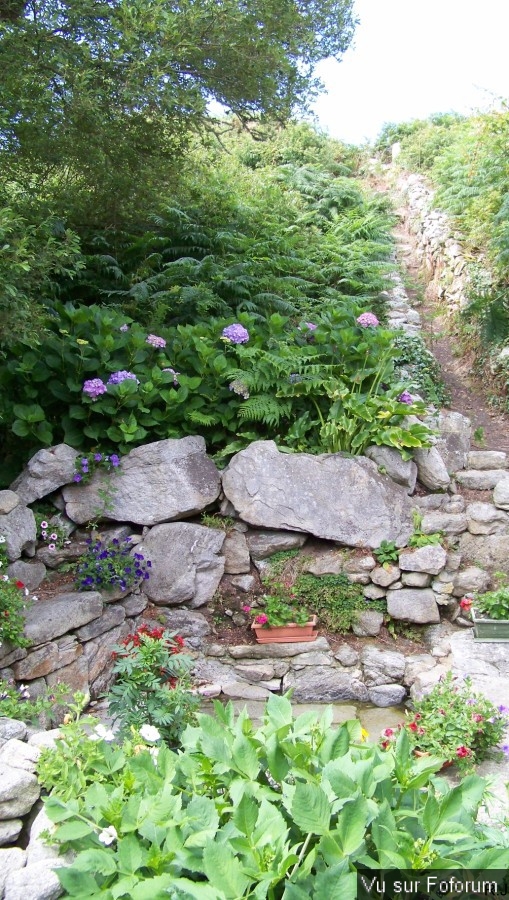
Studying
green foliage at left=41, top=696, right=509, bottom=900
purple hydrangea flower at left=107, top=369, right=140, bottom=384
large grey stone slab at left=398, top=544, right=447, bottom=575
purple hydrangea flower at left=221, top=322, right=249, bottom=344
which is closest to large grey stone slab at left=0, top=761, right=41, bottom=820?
green foliage at left=41, top=696, right=509, bottom=900

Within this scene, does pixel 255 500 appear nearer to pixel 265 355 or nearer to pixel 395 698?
pixel 265 355

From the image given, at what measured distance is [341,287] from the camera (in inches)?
321

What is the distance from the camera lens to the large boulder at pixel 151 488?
545 centimetres

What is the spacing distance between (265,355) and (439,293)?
15.5ft

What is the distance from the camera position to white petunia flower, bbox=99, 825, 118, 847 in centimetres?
217

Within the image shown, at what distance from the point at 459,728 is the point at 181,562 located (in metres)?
2.42

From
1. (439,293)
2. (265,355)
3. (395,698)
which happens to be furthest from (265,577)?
(439,293)

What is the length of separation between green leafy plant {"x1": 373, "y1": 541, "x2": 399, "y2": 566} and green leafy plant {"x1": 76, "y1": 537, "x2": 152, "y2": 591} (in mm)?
1849

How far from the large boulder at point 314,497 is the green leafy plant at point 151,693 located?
1960 mm

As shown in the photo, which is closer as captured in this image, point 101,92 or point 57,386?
point 101,92

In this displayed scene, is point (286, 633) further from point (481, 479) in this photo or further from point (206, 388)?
point (481, 479)

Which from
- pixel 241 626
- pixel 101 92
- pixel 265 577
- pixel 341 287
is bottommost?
pixel 241 626

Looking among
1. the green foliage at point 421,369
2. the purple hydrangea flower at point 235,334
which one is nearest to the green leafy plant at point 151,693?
the purple hydrangea flower at point 235,334

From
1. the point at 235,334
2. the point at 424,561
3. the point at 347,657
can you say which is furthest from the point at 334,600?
the point at 235,334
